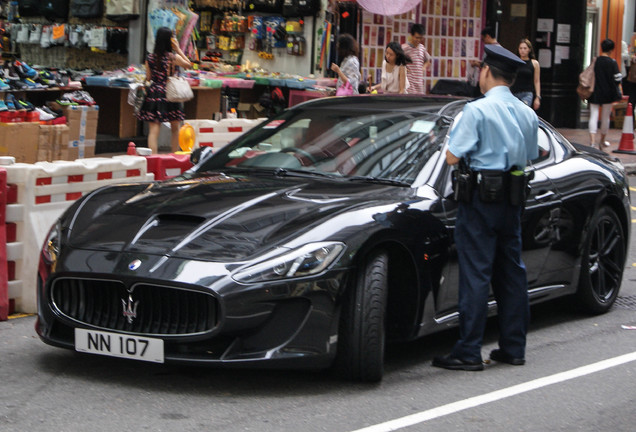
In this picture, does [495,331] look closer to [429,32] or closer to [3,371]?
[3,371]

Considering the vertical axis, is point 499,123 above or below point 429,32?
below

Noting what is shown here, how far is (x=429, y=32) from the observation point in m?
19.0

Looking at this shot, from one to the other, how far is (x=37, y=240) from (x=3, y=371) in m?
1.57

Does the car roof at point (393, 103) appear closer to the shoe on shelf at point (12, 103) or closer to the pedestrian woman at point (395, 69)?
the shoe on shelf at point (12, 103)

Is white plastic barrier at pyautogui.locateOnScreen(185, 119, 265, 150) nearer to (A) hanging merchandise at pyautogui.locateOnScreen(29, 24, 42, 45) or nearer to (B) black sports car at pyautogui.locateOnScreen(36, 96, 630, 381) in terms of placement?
(B) black sports car at pyautogui.locateOnScreen(36, 96, 630, 381)

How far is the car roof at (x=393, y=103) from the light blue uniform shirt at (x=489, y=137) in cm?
87

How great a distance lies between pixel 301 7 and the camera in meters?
16.3

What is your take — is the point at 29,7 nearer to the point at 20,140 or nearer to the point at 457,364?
the point at 20,140

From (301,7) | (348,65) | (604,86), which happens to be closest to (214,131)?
(348,65)

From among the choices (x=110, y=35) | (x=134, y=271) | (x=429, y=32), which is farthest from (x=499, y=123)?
(x=429, y=32)

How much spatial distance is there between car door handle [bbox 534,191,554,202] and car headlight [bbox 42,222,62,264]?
2859 millimetres

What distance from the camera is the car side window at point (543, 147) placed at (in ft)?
23.9

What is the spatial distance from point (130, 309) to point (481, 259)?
1873 millimetres

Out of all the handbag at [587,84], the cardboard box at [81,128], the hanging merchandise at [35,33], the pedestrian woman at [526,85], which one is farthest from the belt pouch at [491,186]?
the handbag at [587,84]
